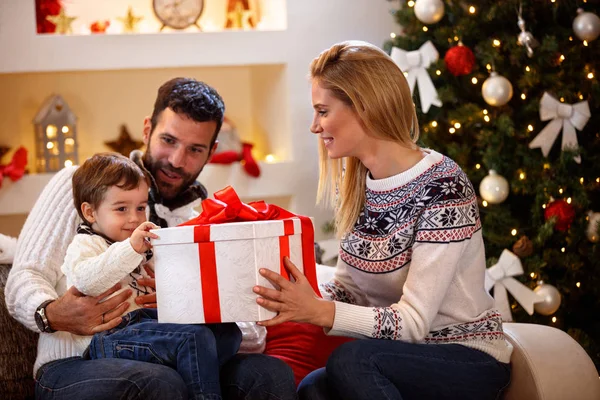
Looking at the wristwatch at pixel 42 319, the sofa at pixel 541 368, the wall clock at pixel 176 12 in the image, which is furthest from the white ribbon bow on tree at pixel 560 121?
the wristwatch at pixel 42 319

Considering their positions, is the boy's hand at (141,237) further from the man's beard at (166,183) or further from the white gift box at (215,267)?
the man's beard at (166,183)

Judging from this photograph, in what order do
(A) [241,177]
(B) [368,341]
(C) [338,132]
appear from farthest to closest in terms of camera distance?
1. (A) [241,177]
2. (C) [338,132]
3. (B) [368,341]

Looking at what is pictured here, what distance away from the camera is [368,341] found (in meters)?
2.05

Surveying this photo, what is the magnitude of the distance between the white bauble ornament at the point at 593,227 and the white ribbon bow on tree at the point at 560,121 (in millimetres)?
261

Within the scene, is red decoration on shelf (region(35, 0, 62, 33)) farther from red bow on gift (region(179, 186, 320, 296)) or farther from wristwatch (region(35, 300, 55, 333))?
red bow on gift (region(179, 186, 320, 296))

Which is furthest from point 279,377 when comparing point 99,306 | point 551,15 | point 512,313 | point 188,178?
point 551,15

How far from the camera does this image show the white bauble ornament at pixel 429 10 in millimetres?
3979

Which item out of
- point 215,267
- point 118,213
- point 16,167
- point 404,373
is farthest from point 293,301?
point 16,167

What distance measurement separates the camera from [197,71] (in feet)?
15.2

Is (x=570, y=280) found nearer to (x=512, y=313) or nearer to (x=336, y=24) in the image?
(x=512, y=313)

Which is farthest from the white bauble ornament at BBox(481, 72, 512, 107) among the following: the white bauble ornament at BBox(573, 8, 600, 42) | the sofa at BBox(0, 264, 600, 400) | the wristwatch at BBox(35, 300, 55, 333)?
the wristwatch at BBox(35, 300, 55, 333)

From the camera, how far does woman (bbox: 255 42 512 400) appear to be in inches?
80.4

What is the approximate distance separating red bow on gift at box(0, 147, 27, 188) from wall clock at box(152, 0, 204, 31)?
1.00 meters

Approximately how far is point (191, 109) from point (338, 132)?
701 millimetres
